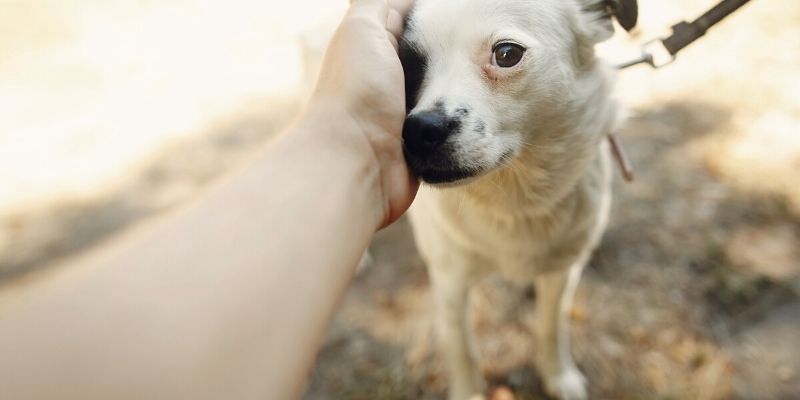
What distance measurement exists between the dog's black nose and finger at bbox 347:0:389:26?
1.16ft

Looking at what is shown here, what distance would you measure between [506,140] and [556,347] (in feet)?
4.42

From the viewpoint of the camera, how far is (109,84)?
558 cm

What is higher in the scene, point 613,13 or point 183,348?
point 183,348

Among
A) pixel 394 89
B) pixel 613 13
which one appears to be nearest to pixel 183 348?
pixel 394 89

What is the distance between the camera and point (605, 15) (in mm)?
2006

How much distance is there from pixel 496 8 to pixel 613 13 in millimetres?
525

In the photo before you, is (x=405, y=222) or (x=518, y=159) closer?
(x=518, y=159)

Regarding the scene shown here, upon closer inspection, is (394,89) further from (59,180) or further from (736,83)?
(59,180)

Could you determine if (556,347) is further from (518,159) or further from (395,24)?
(395,24)

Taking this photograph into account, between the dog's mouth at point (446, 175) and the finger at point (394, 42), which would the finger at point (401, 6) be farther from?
the dog's mouth at point (446, 175)

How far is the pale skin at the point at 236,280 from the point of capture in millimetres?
900

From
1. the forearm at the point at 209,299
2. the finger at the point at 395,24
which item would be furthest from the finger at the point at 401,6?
the forearm at the point at 209,299

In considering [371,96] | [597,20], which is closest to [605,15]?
[597,20]

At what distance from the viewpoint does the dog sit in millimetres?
1686
